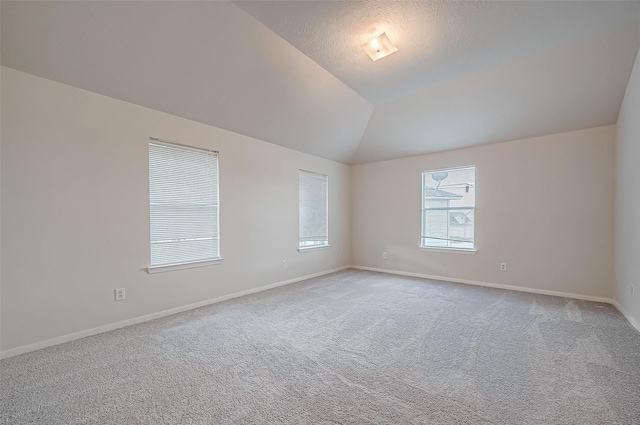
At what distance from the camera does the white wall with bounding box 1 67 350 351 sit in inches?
89.7

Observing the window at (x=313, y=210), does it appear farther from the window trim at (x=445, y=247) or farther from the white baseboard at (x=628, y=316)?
A: the white baseboard at (x=628, y=316)

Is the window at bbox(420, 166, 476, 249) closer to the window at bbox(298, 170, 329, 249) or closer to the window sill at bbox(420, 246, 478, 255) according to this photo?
the window sill at bbox(420, 246, 478, 255)

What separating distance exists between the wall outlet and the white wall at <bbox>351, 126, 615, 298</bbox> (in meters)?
4.54

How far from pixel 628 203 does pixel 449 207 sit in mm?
2209

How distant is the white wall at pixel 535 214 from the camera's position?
369cm

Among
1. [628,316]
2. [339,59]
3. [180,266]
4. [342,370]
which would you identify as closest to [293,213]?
[180,266]

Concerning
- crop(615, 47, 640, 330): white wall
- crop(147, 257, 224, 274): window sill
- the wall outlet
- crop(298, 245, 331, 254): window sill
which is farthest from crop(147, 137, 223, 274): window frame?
crop(615, 47, 640, 330): white wall

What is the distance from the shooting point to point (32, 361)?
2168mm

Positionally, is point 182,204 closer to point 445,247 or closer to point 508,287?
point 445,247

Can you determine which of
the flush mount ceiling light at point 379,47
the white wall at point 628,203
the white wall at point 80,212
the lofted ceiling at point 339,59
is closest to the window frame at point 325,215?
the lofted ceiling at point 339,59

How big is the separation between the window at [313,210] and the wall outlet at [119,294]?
2.73 m

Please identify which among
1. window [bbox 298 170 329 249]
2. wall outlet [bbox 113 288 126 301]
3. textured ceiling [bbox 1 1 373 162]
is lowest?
wall outlet [bbox 113 288 126 301]

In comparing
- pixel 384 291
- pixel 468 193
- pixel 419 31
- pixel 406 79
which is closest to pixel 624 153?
pixel 468 193

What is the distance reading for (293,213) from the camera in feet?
15.9
